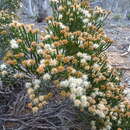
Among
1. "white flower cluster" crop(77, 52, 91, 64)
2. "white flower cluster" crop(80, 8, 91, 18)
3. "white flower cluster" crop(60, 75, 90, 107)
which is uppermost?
"white flower cluster" crop(80, 8, 91, 18)

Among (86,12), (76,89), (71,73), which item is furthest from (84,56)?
(86,12)

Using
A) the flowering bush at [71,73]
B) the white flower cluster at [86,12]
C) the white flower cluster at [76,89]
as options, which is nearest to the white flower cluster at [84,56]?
the flowering bush at [71,73]

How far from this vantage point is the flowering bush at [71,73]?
3.68 meters

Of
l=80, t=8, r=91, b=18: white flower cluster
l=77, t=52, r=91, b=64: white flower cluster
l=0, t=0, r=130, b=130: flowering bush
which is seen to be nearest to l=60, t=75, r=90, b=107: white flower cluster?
l=0, t=0, r=130, b=130: flowering bush

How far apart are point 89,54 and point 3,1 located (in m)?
8.03

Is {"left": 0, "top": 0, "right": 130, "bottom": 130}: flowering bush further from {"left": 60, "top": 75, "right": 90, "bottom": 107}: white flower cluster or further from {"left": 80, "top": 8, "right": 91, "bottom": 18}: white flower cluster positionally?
{"left": 80, "top": 8, "right": 91, "bottom": 18}: white flower cluster

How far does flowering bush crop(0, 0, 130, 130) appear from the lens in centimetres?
368

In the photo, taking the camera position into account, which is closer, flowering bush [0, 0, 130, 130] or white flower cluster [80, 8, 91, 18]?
flowering bush [0, 0, 130, 130]

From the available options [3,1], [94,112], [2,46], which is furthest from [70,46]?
[3,1]

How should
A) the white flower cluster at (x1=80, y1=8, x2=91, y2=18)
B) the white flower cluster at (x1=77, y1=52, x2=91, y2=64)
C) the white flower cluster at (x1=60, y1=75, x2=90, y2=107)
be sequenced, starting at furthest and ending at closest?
the white flower cluster at (x1=80, y1=8, x2=91, y2=18), the white flower cluster at (x1=77, y1=52, x2=91, y2=64), the white flower cluster at (x1=60, y1=75, x2=90, y2=107)

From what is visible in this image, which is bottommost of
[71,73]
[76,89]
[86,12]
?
[76,89]

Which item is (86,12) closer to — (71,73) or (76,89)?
(71,73)

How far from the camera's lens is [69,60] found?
12.5 feet

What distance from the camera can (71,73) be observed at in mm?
3715
